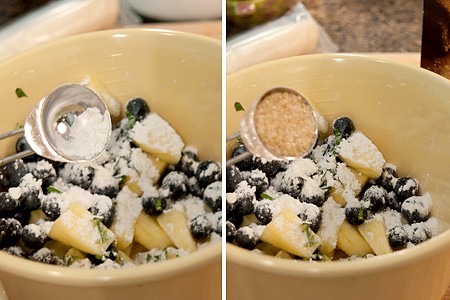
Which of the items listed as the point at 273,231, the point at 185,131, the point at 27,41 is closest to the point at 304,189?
the point at 273,231

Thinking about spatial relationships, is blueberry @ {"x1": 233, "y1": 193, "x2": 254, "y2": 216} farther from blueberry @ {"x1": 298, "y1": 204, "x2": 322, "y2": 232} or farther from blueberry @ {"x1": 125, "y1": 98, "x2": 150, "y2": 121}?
blueberry @ {"x1": 125, "y1": 98, "x2": 150, "y2": 121}

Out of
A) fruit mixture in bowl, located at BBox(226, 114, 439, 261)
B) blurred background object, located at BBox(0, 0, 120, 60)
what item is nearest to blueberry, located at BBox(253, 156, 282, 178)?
fruit mixture in bowl, located at BBox(226, 114, 439, 261)

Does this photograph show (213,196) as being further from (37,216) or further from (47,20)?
(47,20)

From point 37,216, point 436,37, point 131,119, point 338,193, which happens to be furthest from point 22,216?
point 436,37

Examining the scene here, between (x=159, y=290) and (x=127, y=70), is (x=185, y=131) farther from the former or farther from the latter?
(x=159, y=290)

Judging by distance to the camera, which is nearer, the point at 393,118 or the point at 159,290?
the point at 159,290
